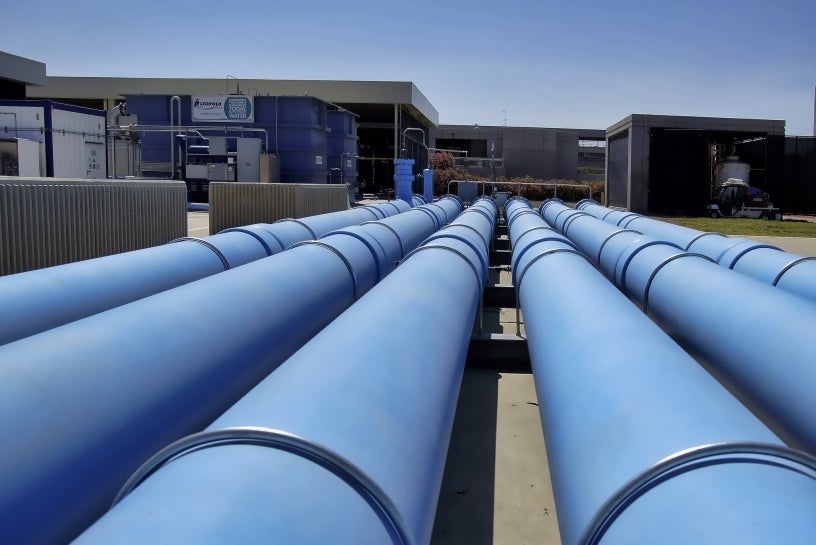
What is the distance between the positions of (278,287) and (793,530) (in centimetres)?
324

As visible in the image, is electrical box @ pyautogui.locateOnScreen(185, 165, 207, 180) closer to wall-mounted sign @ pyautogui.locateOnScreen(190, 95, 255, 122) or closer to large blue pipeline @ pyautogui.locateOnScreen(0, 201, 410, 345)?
wall-mounted sign @ pyautogui.locateOnScreen(190, 95, 255, 122)

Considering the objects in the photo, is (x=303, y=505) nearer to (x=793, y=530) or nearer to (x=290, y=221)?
(x=793, y=530)

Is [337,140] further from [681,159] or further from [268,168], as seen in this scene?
[681,159]

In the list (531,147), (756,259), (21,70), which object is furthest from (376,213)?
(531,147)

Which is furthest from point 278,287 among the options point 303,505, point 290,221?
point 290,221

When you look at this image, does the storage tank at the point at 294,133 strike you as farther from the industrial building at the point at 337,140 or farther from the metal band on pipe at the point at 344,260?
the metal band on pipe at the point at 344,260

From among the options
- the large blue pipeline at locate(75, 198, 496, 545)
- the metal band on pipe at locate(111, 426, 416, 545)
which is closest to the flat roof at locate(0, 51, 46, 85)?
the large blue pipeline at locate(75, 198, 496, 545)

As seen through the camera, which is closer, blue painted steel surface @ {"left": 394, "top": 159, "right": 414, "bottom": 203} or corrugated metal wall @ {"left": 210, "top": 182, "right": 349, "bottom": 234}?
corrugated metal wall @ {"left": 210, "top": 182, "right": 349, "bottom": 234}

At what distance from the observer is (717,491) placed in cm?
177

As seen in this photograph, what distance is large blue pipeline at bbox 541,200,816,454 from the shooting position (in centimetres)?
309

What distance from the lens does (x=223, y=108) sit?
2328 centimetres

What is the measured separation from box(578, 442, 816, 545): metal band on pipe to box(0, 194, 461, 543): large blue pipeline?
5.27ft

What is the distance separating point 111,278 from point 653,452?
12.1 feet

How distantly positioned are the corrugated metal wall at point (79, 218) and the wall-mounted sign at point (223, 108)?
13.7m
